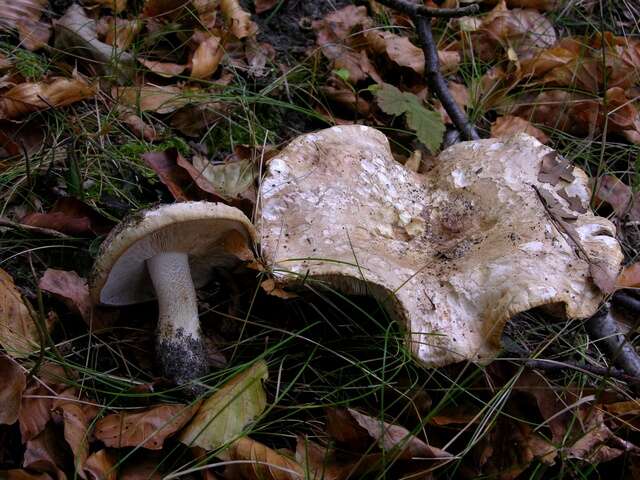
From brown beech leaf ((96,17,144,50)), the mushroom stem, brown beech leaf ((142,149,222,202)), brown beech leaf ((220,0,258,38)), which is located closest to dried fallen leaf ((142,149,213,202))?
brown beech leaf ((142,149,222,202))

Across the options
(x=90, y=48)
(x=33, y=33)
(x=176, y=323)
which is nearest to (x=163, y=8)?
(x=90, y=48)

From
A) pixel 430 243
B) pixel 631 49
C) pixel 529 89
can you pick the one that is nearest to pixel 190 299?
pixel 430 243

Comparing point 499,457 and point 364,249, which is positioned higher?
point 364,249

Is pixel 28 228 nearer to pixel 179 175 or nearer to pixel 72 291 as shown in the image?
pixel 72 291

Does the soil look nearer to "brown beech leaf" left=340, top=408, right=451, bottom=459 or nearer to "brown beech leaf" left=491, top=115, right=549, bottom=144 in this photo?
"brown beech leaf" left=491, top=115, right=549, bottom=144

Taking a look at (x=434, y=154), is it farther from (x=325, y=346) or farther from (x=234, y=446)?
(x=234, y=446)

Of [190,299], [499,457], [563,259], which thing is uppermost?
[563,259]
